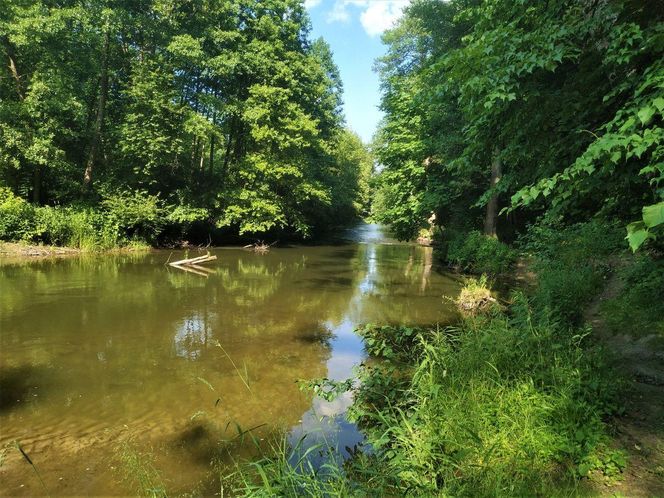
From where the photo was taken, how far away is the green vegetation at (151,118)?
58.8ft

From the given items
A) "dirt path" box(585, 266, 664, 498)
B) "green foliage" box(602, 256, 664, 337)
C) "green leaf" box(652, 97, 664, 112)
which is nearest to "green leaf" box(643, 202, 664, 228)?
"green leaf" box(652, 97, 664, 112)

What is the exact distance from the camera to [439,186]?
19.1 m

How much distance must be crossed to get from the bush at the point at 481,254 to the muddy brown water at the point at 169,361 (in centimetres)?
126

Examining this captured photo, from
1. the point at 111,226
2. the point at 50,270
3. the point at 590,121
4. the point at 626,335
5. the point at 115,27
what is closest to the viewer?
the point at 590,121

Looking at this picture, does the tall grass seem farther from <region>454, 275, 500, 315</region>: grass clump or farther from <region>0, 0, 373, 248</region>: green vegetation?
<region>0, 0, 373, 248</region>: green vegetation

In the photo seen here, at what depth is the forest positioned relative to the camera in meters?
3.34

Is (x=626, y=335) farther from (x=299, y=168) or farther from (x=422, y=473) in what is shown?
(x=299, y=168)

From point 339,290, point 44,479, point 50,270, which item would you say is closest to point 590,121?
point 44,479

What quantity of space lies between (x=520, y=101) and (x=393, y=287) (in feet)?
32.5

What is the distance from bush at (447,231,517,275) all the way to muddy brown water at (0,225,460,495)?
4.13 feet

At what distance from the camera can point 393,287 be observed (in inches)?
562

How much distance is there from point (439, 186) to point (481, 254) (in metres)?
4.84

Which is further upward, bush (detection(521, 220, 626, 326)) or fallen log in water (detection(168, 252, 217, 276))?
bush (detection(521, 220, 626, 326))

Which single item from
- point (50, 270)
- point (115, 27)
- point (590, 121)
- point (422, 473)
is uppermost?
point (115, 27)
